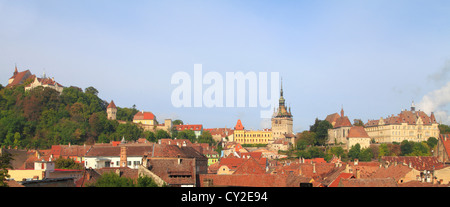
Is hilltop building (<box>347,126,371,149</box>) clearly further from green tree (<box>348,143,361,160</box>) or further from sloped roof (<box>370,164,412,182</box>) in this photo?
sloped roof (<box>370,164,412,182</box>)

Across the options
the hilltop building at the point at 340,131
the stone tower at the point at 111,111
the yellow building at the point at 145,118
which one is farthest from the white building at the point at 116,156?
the hilltop building at the point at 340,131

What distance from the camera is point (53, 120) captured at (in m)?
122

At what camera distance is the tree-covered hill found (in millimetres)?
113812

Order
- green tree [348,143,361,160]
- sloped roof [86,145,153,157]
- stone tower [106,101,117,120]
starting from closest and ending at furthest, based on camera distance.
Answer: sloped roof [86,145,153,157] → green tree [348,143,361,160] → stone tower [106,101,117,120]

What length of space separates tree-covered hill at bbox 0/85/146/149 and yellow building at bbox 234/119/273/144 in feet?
134

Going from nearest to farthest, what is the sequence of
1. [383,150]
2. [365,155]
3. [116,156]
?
[116,156] → [365,155] → [383,150]

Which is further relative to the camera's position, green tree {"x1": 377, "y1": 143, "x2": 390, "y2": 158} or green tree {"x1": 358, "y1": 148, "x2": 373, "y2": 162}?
green tree {"x1": 377, "y1": 143, "x2": 390, "y2": 158}

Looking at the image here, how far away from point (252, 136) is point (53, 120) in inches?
2437

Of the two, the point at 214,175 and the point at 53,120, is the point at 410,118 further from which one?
the point at 214,175

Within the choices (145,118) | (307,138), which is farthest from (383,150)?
(145,118)

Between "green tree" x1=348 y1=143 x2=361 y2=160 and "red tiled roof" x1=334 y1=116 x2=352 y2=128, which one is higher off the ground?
"red tiled roof" x1=334 y1=116 x2=352 y2=128

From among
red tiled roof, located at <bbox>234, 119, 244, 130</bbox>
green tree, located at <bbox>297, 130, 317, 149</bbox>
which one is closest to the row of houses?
green tree, located at <bbox>297, 130, 317, 149</bbox>
